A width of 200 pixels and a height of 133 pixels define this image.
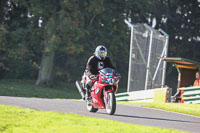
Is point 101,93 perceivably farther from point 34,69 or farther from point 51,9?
point 34,69

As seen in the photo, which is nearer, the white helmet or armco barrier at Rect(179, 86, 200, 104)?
the white helmet

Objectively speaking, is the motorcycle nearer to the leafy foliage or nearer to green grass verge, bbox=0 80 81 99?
green grass verge, bbox=0 80 81 99

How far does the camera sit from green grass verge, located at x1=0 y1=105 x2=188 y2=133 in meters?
9.54

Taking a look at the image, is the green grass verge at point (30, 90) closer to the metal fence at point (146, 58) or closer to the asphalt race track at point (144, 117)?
the metal fence at point (146, 58)

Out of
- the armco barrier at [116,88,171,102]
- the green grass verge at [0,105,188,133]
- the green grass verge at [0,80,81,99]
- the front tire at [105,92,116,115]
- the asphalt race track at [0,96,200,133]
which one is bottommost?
the green grass verge at [0,80,81,99]

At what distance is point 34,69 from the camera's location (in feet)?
155

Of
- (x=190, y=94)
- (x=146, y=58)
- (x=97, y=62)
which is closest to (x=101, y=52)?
(x=97, y=62)

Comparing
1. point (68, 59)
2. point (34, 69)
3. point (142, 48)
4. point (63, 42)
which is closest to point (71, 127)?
point (142, 48)

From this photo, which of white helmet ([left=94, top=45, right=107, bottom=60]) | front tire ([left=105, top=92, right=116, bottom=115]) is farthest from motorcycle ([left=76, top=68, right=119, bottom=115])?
white helmet ([left=94, top=45, right=107, bottom=60])

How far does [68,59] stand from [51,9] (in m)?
6.41

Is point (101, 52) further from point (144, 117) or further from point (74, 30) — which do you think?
point (74, 30)

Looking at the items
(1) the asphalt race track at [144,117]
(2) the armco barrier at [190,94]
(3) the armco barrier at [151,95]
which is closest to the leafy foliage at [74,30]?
(3) the armco barrier at [151,95]

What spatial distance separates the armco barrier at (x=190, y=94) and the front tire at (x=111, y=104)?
1003cm

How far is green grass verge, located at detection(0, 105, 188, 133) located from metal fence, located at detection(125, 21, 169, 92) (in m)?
11.6
